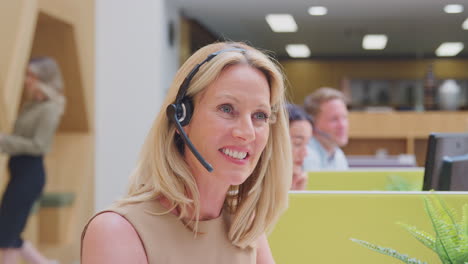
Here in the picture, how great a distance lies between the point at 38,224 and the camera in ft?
18.2

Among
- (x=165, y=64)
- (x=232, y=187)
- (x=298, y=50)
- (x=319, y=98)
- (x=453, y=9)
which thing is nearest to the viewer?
(x=232, y=187)

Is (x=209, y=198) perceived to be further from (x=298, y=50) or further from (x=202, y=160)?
(x=298, y=50)

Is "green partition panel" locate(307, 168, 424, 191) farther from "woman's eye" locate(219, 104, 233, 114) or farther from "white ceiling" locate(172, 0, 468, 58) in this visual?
"white ceiling" locate(172, 0, 468, 58)

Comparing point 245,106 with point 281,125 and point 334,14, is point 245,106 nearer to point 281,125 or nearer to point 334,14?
point 281,125

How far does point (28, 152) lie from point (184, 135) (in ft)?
11.0

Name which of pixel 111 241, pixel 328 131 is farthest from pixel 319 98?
pixel 111 241

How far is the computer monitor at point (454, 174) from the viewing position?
2043 millimetres

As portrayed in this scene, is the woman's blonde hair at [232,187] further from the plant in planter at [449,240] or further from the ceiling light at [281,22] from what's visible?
the ceiling light at [281,22]

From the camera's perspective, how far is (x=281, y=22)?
34.9 feet

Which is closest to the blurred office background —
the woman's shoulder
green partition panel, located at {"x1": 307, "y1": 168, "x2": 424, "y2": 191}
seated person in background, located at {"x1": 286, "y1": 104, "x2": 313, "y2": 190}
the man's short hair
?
the woman's shoulder

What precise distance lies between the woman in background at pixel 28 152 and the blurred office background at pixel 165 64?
108mm

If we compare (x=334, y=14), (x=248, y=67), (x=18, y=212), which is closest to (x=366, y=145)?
(x=334, y=14)

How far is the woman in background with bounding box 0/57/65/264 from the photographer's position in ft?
14.2

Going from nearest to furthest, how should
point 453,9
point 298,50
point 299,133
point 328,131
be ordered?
point 299,133, point 328,131, point 453,9, point 298,50
